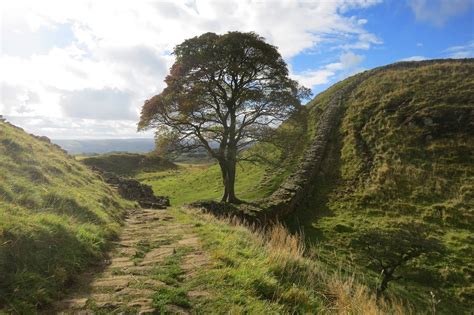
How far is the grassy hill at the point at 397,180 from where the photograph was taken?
598 inches

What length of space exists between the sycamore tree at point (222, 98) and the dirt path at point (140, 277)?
1225 centimetres

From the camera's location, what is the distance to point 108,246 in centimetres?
905

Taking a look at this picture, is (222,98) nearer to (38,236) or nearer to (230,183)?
(230,183)

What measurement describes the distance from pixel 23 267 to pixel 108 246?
3645 millimetres

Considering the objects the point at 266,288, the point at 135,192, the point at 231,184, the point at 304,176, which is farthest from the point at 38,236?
the point at 304,176

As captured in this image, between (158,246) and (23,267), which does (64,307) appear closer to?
(23,267)

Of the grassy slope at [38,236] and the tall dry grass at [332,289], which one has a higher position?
the grassy slope at [38,236]

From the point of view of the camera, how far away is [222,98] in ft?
74.4

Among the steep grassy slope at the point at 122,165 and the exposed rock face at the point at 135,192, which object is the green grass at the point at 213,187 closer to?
the exposed rock face at the point at 135,192

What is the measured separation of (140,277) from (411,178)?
2259cm

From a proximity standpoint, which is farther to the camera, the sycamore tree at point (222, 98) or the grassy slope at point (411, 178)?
the sycamore tree at point (222, 98)

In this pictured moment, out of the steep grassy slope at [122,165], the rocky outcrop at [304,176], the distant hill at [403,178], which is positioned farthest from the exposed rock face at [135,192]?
the steep grassy slope at [122,165]

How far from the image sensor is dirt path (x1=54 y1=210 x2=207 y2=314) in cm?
511

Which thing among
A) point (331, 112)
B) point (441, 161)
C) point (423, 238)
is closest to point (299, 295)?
point (423, 238)
